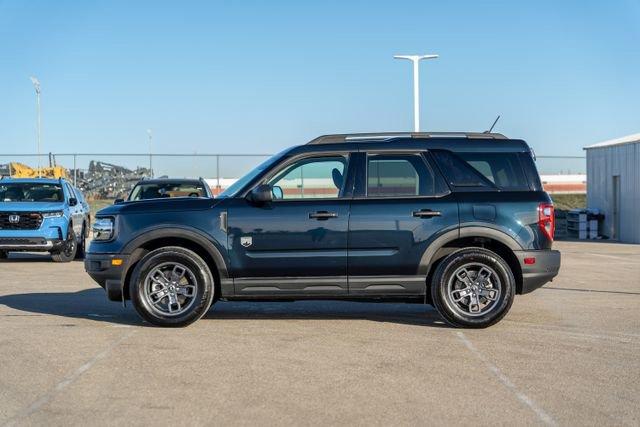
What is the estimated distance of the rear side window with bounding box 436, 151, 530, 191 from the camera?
825 cm

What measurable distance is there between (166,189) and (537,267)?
382 inches

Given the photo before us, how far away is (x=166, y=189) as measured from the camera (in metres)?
16.2

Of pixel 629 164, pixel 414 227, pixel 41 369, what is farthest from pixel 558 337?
pixel 629 164

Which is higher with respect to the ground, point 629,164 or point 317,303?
point 629,164

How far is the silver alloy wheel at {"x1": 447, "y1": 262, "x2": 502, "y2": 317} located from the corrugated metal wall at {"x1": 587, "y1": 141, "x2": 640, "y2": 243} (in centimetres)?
1668

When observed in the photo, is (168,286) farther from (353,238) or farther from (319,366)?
(319,366)

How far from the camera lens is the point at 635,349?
709 centimetres

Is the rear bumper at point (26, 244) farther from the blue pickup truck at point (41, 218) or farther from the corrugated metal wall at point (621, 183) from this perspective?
the corrugated metal wall at point (621, 183)

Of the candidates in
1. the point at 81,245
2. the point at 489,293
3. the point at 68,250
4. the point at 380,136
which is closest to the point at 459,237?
the point at 489,293

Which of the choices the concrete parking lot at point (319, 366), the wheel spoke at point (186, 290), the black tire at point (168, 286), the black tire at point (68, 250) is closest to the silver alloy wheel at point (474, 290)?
the concrete parking lot at point (319, 366)

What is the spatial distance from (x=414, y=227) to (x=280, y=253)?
1365 millimetres

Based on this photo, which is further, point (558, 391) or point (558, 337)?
point (558, 337)

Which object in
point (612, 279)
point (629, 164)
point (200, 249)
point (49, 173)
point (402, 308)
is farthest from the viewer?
point (49, 173)

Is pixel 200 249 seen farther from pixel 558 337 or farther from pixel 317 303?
pixel 558 337
